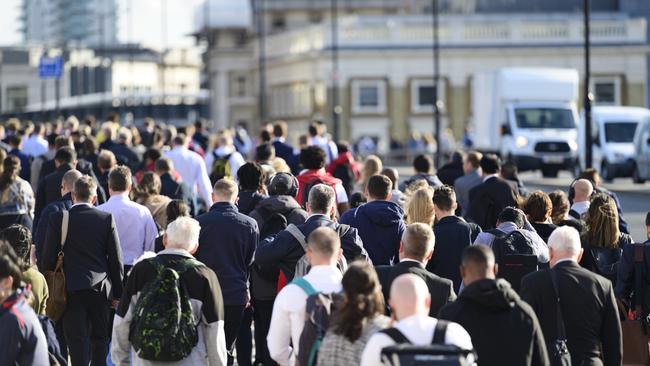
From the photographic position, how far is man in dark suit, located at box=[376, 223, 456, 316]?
1023 centimetres

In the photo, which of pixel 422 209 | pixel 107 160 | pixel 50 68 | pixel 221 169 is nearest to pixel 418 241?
pixel 422 209

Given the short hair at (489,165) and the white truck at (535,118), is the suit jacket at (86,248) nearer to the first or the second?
the short hair at (489,165)

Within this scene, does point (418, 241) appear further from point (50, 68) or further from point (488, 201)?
point (50, 68)

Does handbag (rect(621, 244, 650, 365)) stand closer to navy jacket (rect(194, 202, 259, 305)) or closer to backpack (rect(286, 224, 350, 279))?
backpack (rect(286, 224, 350, 279))

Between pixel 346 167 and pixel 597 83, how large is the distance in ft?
199

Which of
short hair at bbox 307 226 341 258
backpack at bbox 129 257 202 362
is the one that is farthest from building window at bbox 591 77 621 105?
short hair at bbox 307 226 341 258

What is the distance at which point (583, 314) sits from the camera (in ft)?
34.1

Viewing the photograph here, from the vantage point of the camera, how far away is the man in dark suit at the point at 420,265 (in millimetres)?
10234

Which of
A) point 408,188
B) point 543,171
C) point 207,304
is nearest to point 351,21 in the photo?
point 543,171

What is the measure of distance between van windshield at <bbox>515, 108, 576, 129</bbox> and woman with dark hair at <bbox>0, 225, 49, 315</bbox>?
39691mm

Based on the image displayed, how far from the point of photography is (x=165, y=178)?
19.3 m

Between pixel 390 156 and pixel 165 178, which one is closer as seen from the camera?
pixel 165 178

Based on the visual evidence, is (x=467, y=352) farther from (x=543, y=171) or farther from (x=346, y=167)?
(x=543, y=171)

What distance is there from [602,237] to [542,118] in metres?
37.9
